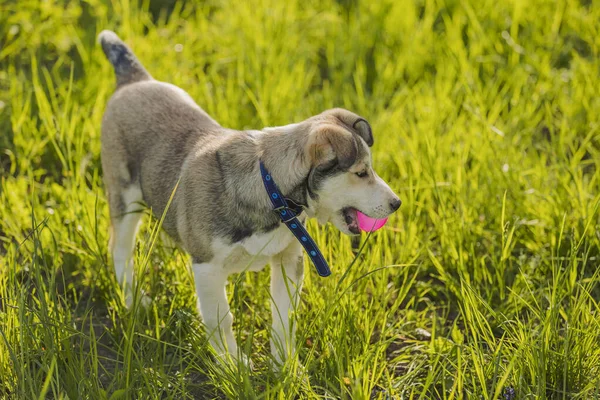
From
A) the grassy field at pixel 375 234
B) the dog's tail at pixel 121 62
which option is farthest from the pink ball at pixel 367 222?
the dog's tail at pixel 121 62

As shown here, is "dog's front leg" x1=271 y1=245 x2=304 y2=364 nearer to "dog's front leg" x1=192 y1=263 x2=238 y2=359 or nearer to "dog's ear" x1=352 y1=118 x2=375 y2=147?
"dog's front leg" x1=192 y1=263 x2=238 y2=359

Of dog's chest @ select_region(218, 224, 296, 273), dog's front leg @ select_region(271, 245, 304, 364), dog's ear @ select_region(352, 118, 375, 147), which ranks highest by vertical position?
dog's ear @ select_region(352, 118, 375, 147)

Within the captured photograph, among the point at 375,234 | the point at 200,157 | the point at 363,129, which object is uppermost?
the point at 363,129

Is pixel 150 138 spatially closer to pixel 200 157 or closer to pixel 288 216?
pixel 200 157

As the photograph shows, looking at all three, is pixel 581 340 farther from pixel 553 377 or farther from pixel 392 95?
pixel 392 95

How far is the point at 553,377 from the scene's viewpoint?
11.3ft

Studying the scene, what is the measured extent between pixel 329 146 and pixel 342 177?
0.16 metres

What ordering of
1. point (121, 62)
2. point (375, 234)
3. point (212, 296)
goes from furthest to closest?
1. point (121, 62)
2. point (375, 234)
3. point (212, 296)

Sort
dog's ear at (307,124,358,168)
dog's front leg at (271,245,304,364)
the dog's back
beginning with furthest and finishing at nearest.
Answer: the dog's back
dog's front leg at (271,245,304,364)
dog's ear at (307,124,358,168)

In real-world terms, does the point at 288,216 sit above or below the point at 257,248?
above

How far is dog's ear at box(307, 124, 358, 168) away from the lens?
3.26 meters

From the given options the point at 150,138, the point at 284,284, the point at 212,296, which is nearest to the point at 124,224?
the point at 150,138

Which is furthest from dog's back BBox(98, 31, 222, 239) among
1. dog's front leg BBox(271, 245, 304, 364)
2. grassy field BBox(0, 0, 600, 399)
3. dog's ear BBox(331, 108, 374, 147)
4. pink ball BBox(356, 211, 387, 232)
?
pink ball BBox(356, 211, 387, 232)

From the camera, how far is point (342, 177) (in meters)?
3.35
